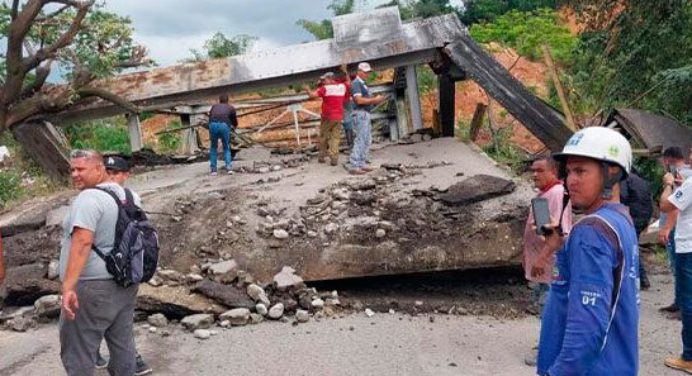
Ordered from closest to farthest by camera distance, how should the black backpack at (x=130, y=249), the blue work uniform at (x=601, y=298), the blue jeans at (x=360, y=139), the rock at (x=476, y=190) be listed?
the blue work uniform at (x=601, y=298)
the black backpack at (x=130, y=249)
the rock at (x=476, y=190)
the blue jeans at (x=360, y=139)

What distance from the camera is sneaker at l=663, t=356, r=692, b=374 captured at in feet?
16.4

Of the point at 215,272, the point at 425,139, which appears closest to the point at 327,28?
the point at 425,139

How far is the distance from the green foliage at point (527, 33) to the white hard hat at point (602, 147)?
27467 mm

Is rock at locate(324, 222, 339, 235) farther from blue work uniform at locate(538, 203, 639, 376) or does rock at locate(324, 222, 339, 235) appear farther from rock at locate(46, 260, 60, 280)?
blue work uniform at locate(538, 203, 639, 376)

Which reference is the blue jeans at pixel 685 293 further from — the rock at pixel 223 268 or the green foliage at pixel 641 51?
the green foliage at pixel 641 51

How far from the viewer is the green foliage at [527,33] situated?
29766 mm

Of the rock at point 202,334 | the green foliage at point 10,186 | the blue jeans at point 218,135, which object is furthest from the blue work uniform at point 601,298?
the green foliage at point 10,186

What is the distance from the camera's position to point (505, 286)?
7.56m

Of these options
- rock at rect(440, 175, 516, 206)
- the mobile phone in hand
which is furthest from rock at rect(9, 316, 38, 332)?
the mobile phone in hand

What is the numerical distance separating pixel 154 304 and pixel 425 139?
7798 mm

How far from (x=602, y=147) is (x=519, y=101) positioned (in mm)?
7483

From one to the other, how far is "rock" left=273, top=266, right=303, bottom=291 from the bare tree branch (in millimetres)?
5759

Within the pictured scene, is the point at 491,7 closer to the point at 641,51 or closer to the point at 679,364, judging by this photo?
the point at 641,51

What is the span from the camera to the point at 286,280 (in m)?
6.79
